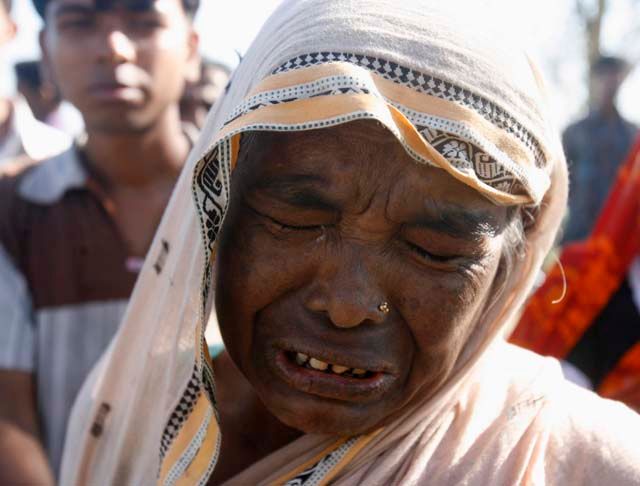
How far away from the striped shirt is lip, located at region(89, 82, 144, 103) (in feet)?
1.51

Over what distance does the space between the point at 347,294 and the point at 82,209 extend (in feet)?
6.79

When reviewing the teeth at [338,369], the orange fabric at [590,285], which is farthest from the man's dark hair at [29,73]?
the teeth at [338,369]

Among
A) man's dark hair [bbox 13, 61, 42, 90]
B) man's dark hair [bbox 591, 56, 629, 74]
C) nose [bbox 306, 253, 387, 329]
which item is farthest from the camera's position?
man's dark hair [bbox 591, 56, 629, 74]

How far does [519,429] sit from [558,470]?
0.37ft

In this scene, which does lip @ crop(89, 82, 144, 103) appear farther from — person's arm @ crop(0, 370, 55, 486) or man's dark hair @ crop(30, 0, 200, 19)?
person's arm @ crop(0, 370, 55, 486)

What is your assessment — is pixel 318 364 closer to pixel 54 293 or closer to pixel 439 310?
pixel 439 310

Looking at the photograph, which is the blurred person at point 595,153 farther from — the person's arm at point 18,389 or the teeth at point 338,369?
the teeth at point 338,369

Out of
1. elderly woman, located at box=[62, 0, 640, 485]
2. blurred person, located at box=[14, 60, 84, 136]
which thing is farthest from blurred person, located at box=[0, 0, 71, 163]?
elderly woman, located at box=[62, 0, 640, 485]

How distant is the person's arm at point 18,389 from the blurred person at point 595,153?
5.96 m

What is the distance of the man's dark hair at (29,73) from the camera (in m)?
6.91

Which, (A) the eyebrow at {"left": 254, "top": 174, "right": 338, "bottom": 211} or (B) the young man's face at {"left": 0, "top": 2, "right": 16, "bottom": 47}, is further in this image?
(B) the young man's face at {"left": 0, "top": 2, "right": 16, "bottom": 47}

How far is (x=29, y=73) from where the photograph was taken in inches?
275

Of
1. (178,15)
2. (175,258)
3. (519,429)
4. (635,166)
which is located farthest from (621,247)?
(175,258)

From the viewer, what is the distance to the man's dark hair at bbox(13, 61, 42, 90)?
691 cm
